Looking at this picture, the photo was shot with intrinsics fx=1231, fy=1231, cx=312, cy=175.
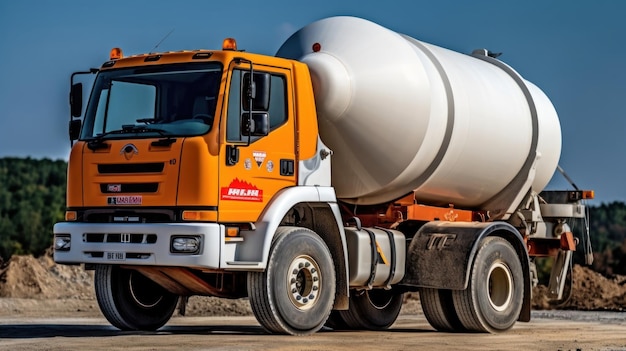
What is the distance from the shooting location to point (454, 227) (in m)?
16.8

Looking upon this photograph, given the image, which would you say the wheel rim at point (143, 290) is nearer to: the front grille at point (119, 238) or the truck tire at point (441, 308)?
the front grille at point (119, 238)

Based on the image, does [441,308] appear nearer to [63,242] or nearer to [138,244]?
[138,244]

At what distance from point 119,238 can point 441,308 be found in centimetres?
489

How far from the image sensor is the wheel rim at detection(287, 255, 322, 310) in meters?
14.5

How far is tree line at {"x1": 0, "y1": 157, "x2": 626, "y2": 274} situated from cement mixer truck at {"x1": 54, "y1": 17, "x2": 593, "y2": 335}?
24.7 meters

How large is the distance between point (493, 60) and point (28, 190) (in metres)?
65.1

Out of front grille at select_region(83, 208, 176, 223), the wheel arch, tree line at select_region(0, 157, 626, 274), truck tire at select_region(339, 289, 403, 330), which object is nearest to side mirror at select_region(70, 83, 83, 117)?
front grille at select_region(83, 208, 176, 223)

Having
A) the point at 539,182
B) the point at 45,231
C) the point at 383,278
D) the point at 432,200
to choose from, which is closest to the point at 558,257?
the point at 539,182

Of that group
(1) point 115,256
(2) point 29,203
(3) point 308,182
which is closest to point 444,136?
(3) point 308,182

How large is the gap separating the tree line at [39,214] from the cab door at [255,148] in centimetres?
2836

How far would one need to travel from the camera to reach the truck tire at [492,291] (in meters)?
16.5

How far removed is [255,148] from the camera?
46.3 ft

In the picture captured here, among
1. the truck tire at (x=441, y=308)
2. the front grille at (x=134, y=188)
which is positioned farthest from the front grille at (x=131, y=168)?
the truck tire at (x=441, y=308)

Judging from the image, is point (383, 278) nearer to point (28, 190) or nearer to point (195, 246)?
point (195, 246)
